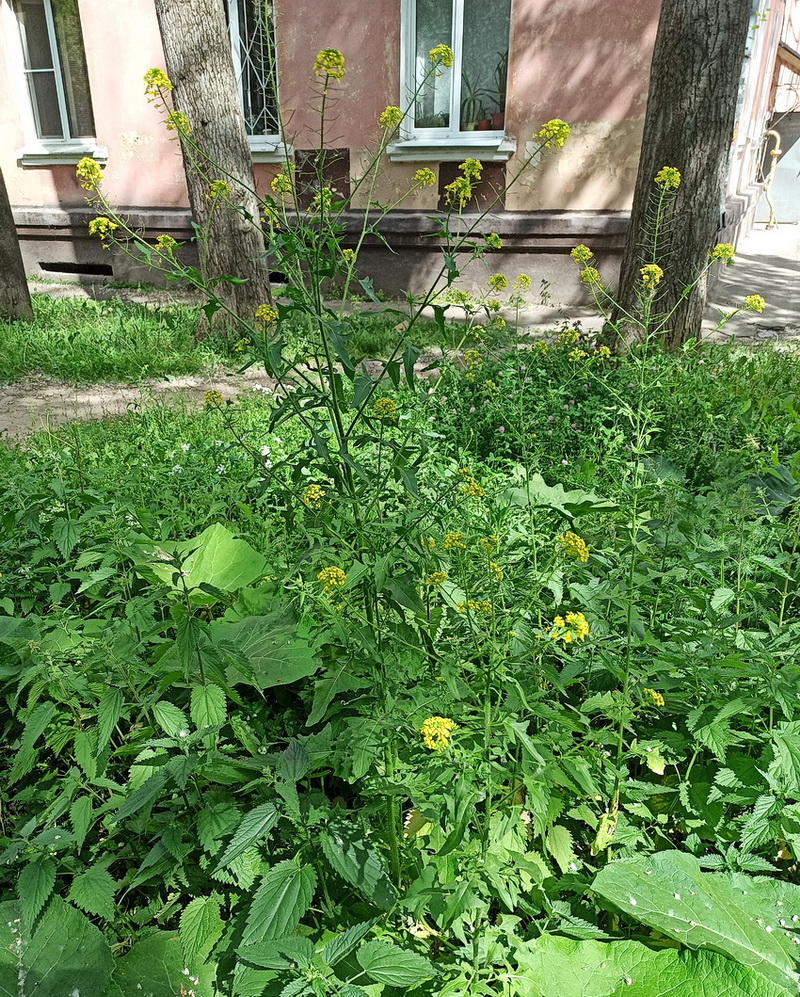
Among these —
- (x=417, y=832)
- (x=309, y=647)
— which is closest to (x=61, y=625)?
(x=309, y=647)

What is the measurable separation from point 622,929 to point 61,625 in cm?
155

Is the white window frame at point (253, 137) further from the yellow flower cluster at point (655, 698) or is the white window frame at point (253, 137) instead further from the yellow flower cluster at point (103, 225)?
the yellow flower cluster at point (655, 698)

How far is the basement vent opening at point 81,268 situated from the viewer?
10492mm

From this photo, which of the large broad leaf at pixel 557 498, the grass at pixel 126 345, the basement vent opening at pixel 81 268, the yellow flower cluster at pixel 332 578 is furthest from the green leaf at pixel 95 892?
the basement vent opening at pixel 81 268

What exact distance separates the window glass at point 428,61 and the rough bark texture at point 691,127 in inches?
150

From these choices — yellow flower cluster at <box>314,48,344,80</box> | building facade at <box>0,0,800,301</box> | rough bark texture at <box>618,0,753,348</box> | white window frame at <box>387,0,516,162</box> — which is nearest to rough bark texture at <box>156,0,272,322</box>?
building facade at <box>0,0,800,301</box>

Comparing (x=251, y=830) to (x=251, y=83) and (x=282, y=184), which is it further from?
(x=251, y=83)

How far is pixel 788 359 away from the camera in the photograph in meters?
5.34

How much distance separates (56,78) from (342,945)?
38.5 feet

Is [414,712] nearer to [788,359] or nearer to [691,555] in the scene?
[691,555]

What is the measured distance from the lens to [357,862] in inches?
57.6

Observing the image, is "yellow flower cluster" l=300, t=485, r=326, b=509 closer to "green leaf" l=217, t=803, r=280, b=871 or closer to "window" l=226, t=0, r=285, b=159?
"green leaf" l=217, t=803, r=280, b=871

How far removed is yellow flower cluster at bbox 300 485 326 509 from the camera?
5.86 ft

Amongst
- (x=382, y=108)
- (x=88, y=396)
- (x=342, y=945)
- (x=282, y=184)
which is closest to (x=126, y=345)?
(x=88, y=396)
